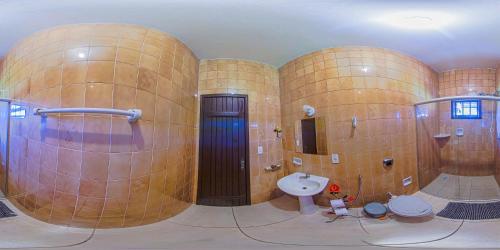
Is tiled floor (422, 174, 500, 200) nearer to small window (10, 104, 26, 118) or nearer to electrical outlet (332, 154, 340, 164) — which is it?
electrical outlet (332, 154, 340, 164)

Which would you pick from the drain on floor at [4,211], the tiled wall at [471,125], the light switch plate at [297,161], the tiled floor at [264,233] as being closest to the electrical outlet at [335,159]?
the light switch plate at [297,161]

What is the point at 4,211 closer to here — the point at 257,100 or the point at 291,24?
the point at 257,100

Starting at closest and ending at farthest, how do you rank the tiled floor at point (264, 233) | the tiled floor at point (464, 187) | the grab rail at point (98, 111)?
the grab rail at point (98, 111)
the tiled floor at point (264, 233)
the tiled floor at point (464, 187)

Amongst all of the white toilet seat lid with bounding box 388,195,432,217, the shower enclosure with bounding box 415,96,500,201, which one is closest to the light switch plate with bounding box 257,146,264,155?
the white toilet seat lid with bounding box 388,195,432,217

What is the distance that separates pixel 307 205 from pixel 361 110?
58 cm

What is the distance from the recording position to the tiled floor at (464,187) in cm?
110

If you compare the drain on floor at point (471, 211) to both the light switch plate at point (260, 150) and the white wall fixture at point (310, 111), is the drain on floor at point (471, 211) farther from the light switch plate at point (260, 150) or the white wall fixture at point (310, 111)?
the light switch plate at point (260, 150)

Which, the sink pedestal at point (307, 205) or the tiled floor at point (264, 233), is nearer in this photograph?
the tiled floor at point (264, 233)

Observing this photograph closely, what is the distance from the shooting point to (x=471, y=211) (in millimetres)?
1078

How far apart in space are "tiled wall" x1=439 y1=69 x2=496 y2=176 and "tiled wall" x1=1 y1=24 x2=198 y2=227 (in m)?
1.49

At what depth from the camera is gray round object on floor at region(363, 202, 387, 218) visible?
98cm

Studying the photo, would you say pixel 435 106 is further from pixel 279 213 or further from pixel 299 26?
pixel 279 213

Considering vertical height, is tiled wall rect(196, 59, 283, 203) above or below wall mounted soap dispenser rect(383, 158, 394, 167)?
above

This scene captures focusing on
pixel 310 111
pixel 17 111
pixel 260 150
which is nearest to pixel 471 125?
pixel 310 111
